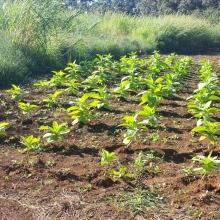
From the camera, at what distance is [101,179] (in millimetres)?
3410

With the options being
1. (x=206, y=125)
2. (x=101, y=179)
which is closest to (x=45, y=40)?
(x=206, y=125)

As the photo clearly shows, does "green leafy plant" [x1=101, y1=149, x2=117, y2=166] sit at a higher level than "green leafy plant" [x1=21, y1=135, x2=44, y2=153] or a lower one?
higher

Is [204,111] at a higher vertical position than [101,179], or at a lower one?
higher

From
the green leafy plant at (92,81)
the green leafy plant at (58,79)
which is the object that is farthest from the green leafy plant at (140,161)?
the green leafy plant at (58,79)

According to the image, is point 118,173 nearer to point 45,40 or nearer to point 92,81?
point 92,81

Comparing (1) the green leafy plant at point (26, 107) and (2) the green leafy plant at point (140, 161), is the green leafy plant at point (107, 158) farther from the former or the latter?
(1) the green leafy plant at point (26, 107)

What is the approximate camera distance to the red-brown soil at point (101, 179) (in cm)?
299

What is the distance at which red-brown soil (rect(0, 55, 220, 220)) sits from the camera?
2.99m

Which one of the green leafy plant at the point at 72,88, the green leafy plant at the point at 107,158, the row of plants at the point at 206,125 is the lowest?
the green leafy plant at the point at 72,88

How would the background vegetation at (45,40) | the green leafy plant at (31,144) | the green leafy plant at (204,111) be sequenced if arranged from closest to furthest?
the green leafy plant at (31,144)
the green leafy plant at (204,111)
the background vegetation at (45,40)

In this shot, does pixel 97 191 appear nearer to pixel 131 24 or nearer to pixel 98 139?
pixel 98 139

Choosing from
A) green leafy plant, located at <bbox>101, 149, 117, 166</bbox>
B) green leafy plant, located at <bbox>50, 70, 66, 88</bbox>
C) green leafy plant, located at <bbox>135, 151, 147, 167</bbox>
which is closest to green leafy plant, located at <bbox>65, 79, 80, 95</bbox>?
green leafy plant, located at <bbox>50, 70, 66, 88</bbox>

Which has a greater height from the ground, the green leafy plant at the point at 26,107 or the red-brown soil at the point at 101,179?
the green leafy plant at the point at 26,107

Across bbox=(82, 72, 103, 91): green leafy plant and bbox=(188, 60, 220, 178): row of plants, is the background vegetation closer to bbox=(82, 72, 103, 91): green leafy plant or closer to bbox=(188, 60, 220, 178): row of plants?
bbox=(82, 72, 103, 91): green leafy plant
